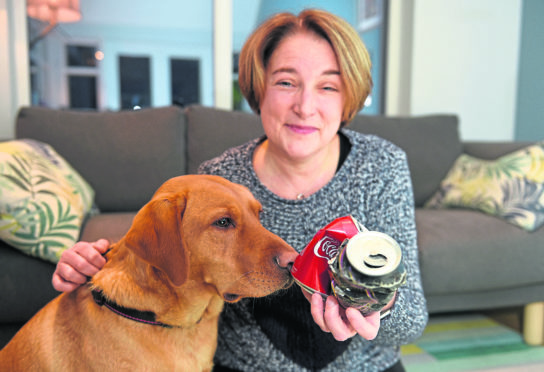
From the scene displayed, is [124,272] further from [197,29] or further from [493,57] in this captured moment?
[493,57]

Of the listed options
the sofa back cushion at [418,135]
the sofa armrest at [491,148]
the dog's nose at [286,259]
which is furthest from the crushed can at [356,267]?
the sofa armrest at [491,148]

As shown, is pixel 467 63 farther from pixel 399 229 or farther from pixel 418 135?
pixel 399 229

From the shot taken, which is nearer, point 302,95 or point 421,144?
point 302,95

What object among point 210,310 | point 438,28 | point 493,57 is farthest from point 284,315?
point 493,57

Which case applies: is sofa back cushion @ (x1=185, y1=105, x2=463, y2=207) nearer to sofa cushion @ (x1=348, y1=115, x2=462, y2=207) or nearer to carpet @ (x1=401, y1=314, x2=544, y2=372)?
sofa cushion @ (x1=348, y1=115, x2=462, y2=207)

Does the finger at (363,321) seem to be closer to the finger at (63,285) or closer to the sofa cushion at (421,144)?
the finger at (63,285)

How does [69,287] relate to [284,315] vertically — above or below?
above

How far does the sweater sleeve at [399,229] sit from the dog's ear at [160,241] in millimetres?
419

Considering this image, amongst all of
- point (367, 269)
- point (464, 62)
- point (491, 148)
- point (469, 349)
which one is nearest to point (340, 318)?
point (367, 269)

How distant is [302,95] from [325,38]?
182 mm

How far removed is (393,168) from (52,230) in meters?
1.06

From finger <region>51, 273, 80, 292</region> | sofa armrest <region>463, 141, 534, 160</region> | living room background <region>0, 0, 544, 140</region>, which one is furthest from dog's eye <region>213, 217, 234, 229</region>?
living room background <region>0, 0, 544, 140</region>

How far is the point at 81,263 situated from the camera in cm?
85

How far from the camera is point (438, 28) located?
12.1ft
